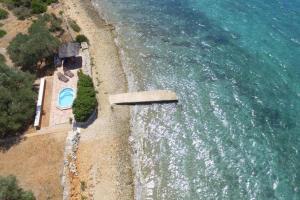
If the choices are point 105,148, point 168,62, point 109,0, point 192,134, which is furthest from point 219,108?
point 109,0

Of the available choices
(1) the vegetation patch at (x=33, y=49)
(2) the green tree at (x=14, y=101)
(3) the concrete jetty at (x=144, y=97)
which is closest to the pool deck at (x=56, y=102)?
(2) the green tree at (x=14, y=101)

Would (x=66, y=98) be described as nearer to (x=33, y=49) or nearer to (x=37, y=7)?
(x=33, y=49)

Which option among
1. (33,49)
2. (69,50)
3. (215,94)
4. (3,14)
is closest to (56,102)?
(69,50)

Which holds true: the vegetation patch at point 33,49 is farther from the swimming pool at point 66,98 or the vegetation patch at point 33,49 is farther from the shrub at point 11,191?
the shrub at point 11,191

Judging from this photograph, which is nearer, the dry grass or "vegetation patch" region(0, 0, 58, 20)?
the dry grass

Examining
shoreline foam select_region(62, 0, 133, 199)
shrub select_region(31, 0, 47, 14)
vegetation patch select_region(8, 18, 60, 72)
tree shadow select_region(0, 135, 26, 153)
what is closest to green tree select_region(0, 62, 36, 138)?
tree shadow select_region(0, 135, 26, 153)

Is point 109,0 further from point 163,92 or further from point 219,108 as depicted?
point 219,108

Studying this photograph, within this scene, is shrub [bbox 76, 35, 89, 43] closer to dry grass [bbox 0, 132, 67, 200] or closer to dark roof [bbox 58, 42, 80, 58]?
dark roof [bbox 58, 42, 80, 58]
